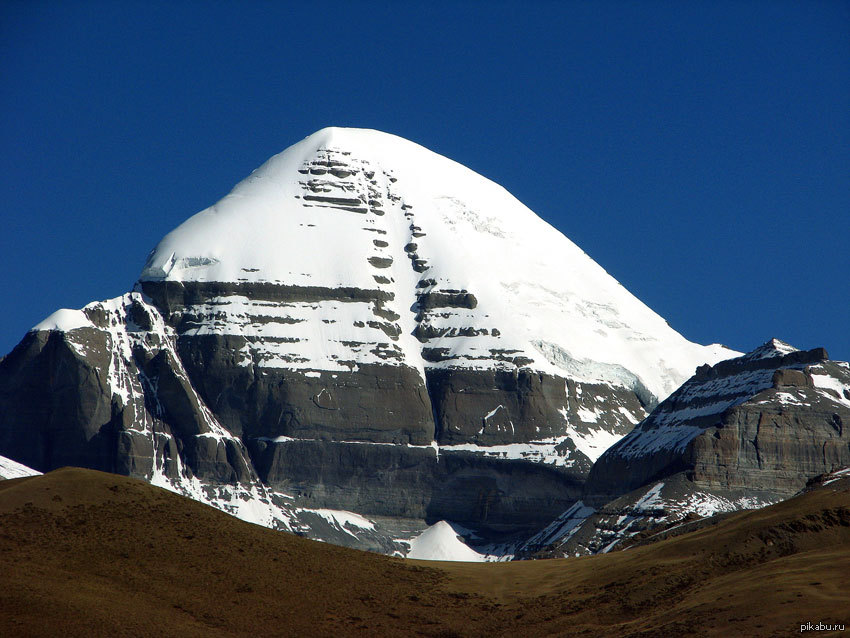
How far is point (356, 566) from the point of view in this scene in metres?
96.2

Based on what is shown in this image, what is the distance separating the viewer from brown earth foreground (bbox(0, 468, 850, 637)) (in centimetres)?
7819

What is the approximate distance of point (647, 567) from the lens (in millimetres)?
95250

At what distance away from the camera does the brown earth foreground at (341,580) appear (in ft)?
257

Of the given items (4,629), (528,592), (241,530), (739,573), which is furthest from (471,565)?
(4,629)

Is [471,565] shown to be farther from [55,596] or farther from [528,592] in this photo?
[55,596]

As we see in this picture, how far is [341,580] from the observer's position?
92.9 meters

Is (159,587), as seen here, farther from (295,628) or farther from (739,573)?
(739,573)

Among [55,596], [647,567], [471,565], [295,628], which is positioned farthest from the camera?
[471,565]

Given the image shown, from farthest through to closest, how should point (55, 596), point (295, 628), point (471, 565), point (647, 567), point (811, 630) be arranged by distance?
1. point (471, 565)
2. point (647, 567)
3. point (295, 628)
4. point (55, 596)
5. point (811, 630)

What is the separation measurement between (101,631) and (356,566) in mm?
23264

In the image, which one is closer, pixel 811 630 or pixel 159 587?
pixel 811 630

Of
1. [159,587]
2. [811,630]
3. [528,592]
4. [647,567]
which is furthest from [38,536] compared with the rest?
[811,630]

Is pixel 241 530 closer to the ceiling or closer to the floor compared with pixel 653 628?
closer to the ceiling

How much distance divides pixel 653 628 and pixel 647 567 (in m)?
15.1
